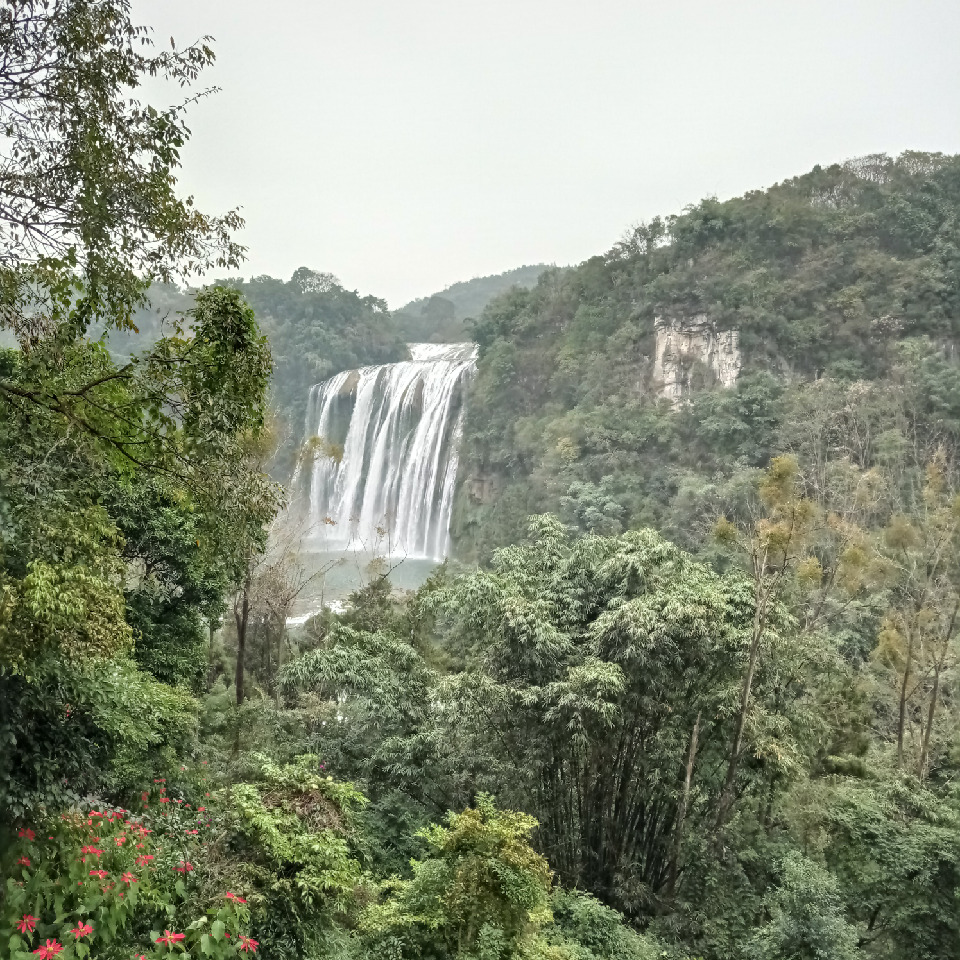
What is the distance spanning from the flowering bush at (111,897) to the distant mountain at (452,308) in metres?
30.8

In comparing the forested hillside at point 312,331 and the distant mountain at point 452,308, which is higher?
the distant mountain at point 452,308

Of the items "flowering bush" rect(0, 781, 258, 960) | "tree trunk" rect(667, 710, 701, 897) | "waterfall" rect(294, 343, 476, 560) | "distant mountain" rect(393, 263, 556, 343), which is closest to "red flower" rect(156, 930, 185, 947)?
"flowering bush" rect(0, 781, 258, 960)

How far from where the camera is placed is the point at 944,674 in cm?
969

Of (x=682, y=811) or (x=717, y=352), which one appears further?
(x=717, y=352)

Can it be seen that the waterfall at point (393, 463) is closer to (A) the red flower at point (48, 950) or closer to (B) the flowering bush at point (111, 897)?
(B) the flowering bush at point (111, 897)

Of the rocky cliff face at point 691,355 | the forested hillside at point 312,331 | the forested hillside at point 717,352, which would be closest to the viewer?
the forested hillside at point 717,352

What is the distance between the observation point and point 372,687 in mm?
6762

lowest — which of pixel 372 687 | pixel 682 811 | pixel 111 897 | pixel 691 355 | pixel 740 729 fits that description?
pixel 682 811

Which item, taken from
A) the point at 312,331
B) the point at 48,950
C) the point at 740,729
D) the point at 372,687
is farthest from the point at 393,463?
the point at 48,950

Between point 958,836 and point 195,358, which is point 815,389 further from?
point 195,358

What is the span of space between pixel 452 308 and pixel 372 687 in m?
38.7

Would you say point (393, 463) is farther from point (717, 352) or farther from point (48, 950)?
point (48, 950)

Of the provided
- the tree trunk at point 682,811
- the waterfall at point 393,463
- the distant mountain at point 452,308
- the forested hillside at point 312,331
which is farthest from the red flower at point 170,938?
the distant mountain at point 452,308

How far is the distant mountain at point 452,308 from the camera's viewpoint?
40594 millimetres
